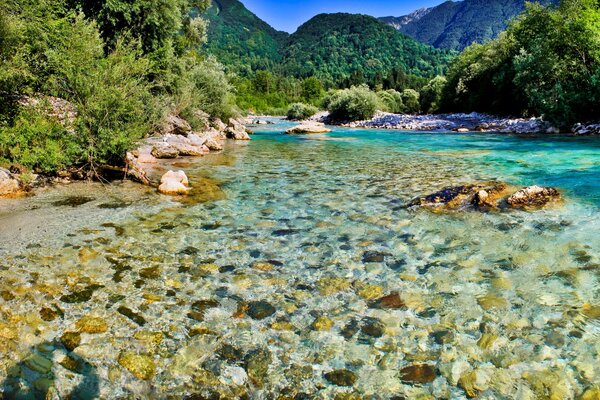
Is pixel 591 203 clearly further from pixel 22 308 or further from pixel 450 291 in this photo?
pixel 22 308

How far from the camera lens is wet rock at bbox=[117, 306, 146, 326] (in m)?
3.97

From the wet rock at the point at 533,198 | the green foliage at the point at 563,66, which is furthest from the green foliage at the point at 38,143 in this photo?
the green foliage at the point at 563,66

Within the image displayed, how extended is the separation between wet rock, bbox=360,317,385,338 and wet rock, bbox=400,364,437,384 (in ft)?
1.72

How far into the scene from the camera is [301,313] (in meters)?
4.27

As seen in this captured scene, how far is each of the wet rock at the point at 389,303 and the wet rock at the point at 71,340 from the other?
9.69 ft

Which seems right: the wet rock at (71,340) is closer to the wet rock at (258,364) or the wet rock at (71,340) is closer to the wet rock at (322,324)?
the wet rock at (258,364)

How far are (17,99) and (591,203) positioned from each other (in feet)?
47.3

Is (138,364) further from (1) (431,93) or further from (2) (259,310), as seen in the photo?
(1) (431,93)

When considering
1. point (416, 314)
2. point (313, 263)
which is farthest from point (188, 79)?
point (416, 314)

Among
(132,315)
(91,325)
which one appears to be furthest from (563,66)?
(91,325)

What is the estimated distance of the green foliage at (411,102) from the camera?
91.4 metres

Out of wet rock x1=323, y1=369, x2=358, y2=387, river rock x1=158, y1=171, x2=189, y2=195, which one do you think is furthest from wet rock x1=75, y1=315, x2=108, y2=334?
river rock x1=158, y1=171, x2=189, y2=195

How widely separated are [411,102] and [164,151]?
85.3 m

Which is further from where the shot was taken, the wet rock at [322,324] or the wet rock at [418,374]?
the wet rock at [322,324]
